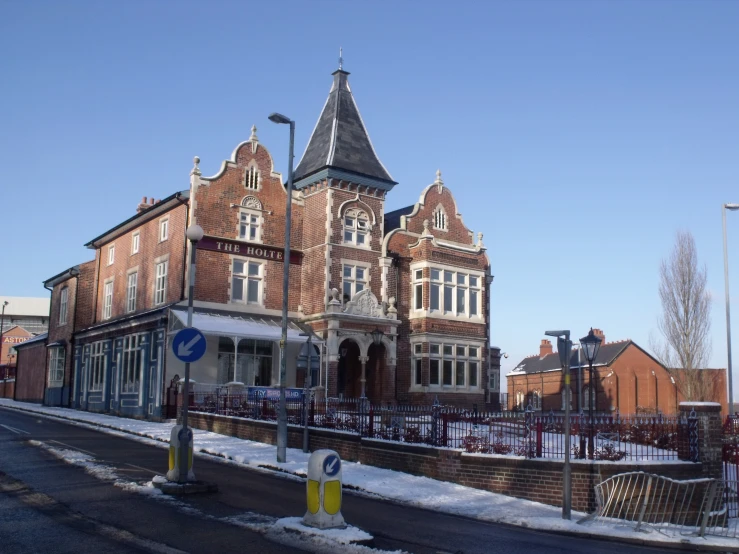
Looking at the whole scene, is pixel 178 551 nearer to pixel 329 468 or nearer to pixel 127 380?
pixel 329 468

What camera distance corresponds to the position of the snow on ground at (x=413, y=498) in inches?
452

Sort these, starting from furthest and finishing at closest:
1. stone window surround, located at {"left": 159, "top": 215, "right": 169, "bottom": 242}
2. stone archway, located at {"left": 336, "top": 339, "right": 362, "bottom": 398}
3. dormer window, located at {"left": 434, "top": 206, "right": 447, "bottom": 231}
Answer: dormer window, located at {"left": 434, "top": 206, "right": 447, "bottom": 231}, stone archway, located at {"left": 336, "top": 339, "right": 362, "bottom": 398}, stone window surround, located at {"left": 159, "top": 215, "right": 169, "bottom": 242}

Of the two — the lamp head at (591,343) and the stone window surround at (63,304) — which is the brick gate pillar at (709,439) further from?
the stone window surround at (63,304)

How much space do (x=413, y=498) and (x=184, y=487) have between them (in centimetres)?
449

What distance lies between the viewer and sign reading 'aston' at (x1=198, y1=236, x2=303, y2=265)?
3200cm

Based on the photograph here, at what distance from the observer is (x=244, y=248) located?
3297cm

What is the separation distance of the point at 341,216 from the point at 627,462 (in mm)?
22163

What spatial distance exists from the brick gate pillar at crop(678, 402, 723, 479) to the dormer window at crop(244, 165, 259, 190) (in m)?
23.0

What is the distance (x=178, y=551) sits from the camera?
8.79m

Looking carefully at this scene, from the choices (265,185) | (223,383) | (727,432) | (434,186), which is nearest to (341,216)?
(265,185)

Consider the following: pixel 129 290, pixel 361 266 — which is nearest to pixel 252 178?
pixel 361 266

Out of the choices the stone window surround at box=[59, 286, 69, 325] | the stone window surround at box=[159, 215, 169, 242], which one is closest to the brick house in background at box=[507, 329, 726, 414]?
the stone window surround at box=[159, 215, 169, 242]

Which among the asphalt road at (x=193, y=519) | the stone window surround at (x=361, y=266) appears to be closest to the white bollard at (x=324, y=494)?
the asphalt road at (x=193, y=519)

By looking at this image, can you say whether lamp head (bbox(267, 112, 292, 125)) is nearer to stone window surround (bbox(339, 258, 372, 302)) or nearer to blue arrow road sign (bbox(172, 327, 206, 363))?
blue arrow road sign (bbox(172, 327, 206, 363))
